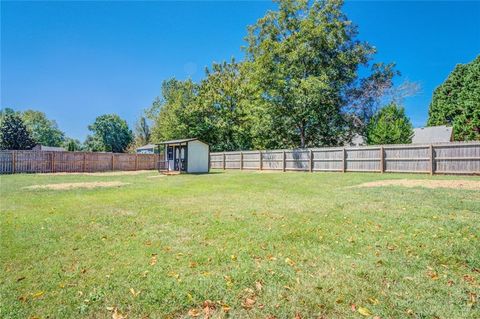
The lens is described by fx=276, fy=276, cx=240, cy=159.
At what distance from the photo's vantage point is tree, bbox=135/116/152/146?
58984 mm

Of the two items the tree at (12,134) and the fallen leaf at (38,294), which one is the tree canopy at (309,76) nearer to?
the fallen leaf at (38,294)

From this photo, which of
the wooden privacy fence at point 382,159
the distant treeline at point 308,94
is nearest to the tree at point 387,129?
the distant treeline at point 308,94

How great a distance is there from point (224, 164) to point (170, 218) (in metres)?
21.7

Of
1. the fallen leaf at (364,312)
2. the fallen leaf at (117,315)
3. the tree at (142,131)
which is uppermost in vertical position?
the tree at (142,131)

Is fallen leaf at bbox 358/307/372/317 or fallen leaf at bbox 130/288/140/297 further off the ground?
fallen leaf at bbox 358/307/372/317

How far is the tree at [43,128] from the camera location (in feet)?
204

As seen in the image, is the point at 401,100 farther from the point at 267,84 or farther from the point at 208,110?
the point at 208,110

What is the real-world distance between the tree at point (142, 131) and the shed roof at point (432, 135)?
48.4 m

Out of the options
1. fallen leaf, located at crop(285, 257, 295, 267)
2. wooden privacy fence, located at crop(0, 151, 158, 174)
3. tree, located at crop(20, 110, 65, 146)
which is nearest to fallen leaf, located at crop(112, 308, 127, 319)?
fallen leaf, located at crop(285, 257, 295, 267)

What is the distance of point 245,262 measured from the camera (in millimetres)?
3658

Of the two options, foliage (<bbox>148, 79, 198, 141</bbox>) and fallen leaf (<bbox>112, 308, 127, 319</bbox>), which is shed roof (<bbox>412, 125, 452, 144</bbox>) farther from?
fallen leaf (<bbox>112, 308, 127, 319</bbox>)

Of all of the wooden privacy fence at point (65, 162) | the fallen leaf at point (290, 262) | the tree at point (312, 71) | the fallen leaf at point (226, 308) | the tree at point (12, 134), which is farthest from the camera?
the tree at point (12, 134)

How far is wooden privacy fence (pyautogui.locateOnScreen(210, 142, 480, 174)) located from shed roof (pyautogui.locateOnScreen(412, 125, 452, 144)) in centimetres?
1805

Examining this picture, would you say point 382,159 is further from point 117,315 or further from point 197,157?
point 117,315
